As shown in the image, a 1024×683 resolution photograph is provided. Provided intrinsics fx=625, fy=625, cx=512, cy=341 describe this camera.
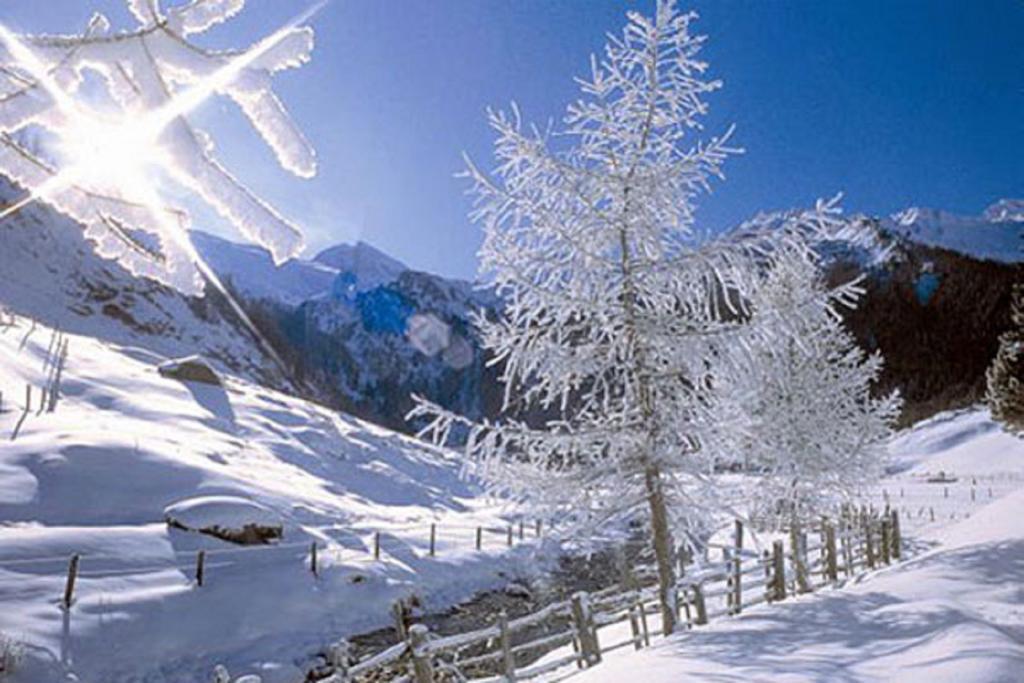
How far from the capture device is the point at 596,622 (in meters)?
9.56

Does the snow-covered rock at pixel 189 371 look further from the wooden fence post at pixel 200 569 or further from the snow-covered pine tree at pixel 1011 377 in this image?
the snow-covered pine tree at pixel 1011 377

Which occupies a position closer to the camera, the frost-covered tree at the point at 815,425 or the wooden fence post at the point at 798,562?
the wooden fence post at the point at 798,562

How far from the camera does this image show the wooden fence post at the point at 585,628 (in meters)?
8.94

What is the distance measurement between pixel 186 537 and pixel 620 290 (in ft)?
54.2

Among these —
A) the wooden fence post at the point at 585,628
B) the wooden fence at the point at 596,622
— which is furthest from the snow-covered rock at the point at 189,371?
the wooden fence post at the point at 585,628

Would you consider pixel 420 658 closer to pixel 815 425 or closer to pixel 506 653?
pixel 506 653

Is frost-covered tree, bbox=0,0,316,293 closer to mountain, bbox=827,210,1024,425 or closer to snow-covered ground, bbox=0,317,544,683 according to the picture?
snow-covered ground, bbox=0,317,544,683

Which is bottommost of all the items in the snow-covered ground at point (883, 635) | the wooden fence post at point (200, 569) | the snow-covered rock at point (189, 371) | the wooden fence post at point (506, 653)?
the wooden fence post at point (200, 569)

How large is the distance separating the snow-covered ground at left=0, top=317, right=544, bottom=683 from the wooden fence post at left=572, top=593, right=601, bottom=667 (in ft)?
8.61

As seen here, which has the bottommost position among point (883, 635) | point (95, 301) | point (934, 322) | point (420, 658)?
point (420, 658)

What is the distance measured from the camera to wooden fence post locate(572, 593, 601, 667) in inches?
352

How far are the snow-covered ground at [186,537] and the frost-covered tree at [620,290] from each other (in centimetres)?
130

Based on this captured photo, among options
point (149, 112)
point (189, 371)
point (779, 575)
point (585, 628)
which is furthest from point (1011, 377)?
point (189, 371)

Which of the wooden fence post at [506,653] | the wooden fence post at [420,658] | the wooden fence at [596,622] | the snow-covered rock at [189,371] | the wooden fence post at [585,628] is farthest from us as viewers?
the snow-covered rock at [189,371]
